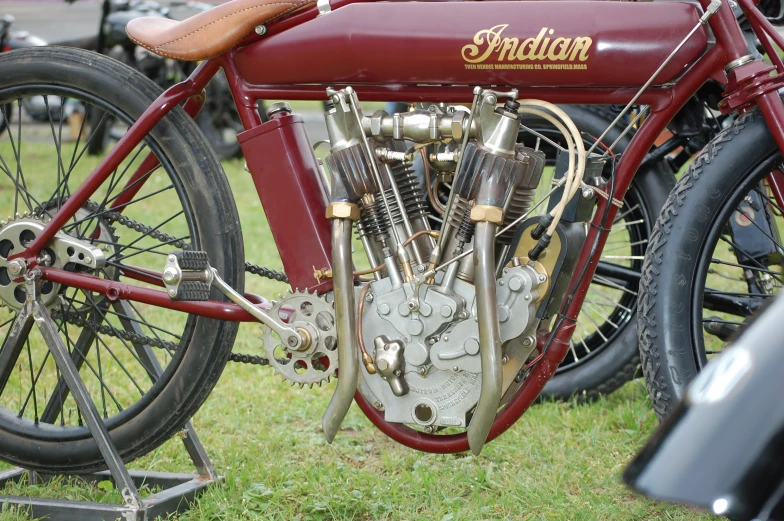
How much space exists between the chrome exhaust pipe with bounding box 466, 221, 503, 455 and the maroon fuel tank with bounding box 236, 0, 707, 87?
383 millimetres

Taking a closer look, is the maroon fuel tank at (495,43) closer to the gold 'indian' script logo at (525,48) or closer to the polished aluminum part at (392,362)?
the gold 'indian' script logo at (525,48)

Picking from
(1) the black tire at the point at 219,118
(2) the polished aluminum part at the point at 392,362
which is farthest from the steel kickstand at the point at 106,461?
(1) the black tire at the point at 219,118

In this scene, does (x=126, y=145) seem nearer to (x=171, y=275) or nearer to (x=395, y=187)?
(x=171, y=275)

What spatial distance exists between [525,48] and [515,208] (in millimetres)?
387

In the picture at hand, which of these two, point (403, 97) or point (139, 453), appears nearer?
point (403, 97)

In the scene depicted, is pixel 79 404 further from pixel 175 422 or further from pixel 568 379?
pixel 568 379

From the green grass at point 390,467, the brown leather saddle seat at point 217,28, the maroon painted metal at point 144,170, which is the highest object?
the brown leather saddle seat at point 217,28

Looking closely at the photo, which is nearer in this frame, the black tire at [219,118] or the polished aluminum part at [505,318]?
the polished aluminum part at [505,318]

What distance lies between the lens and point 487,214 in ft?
6.86

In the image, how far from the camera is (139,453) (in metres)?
2.58

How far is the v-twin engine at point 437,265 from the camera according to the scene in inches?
83.4

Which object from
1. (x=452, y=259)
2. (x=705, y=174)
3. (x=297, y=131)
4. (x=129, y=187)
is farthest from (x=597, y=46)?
(x=129, y=187)

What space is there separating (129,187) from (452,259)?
1069 mm

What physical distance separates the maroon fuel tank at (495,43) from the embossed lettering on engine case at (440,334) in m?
0.48
